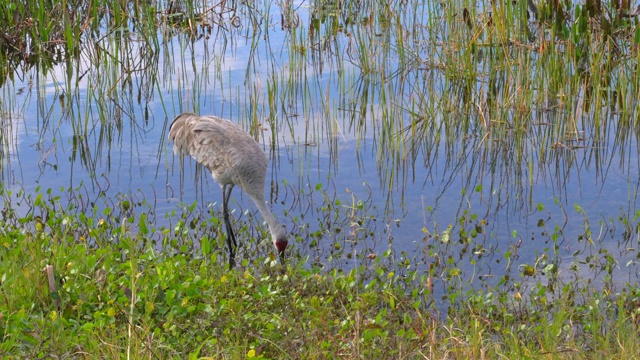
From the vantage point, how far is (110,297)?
4109 mm

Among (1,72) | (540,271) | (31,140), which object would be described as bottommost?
(540,271)

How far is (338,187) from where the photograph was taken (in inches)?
250

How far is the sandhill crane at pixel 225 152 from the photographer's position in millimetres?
6203

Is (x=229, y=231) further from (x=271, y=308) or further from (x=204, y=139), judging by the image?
(x=271, y=308)

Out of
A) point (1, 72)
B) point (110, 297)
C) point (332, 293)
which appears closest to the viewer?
point (110, 297)

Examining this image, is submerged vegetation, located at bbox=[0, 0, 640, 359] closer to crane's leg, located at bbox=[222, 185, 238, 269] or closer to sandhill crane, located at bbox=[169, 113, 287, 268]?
crane's leg, located at bbox=[222, 185, 238, 269]

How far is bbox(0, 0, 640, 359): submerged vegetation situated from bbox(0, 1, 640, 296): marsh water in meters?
0.02

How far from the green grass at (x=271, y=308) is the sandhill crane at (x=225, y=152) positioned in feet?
2.68

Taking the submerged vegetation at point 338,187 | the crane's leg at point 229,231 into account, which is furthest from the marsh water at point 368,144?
the crane's leg at point 229,231

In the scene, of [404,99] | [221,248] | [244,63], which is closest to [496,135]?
[404,99]

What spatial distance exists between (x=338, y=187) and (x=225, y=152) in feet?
2.78

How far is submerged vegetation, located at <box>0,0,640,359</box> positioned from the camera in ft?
13.1

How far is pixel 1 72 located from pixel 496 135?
4.21 m

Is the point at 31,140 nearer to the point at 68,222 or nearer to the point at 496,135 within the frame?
the point at 68,222
